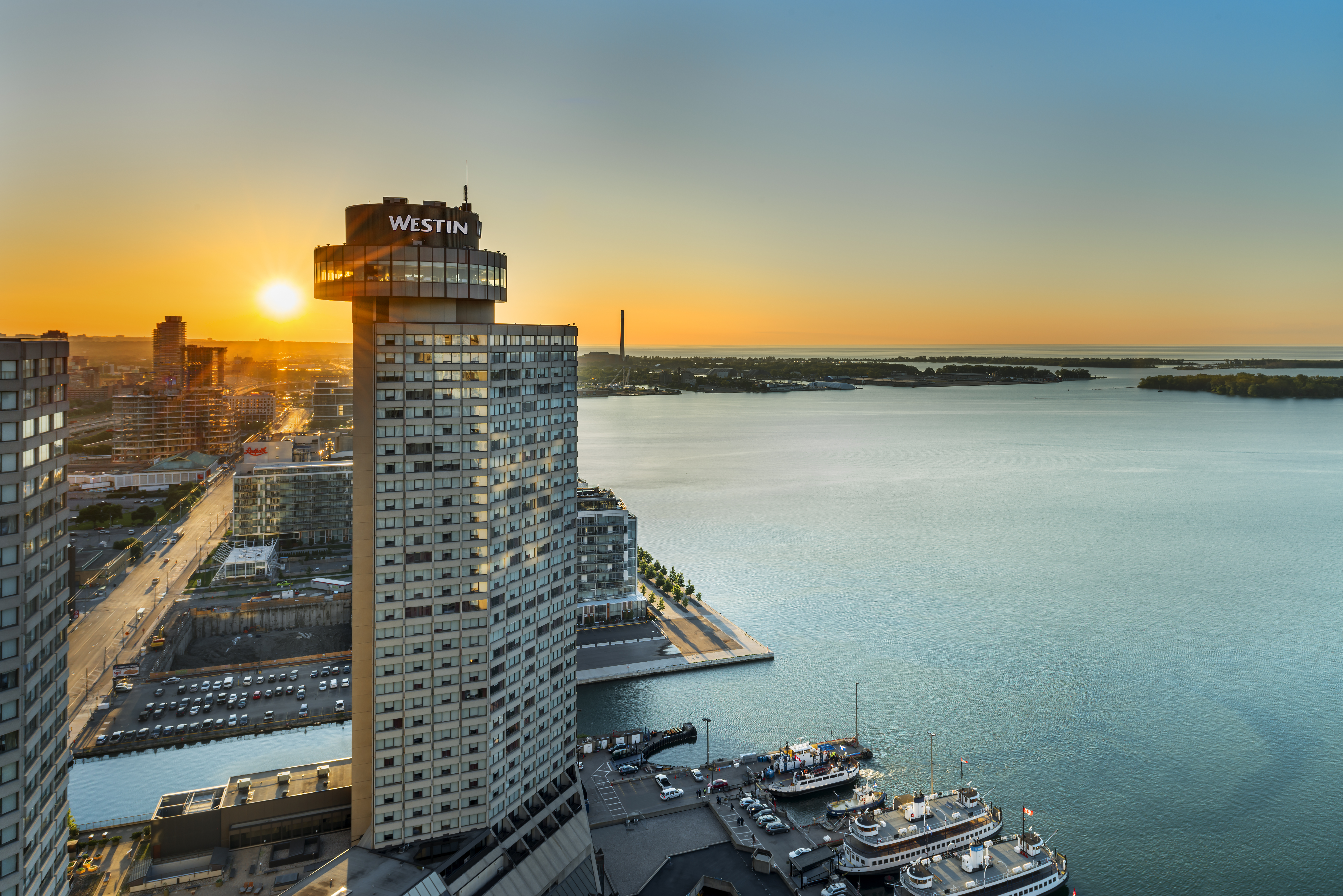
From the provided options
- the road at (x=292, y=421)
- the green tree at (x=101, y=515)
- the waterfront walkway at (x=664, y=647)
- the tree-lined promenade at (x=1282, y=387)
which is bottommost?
the waterfront walkway at (x=664, y=647)

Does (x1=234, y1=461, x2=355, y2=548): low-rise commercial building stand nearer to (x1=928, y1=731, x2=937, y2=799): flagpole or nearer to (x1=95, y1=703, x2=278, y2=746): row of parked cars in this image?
(x1=95, y1=703, x2=278, y2=746): row of parked cars

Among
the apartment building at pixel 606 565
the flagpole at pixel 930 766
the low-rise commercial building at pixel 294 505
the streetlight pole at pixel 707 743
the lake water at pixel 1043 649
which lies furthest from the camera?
the low-rise commercial building at pixel 294 505

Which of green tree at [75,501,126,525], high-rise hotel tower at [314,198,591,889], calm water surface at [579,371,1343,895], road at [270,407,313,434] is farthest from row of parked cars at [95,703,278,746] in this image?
road at [270,407,313,434]

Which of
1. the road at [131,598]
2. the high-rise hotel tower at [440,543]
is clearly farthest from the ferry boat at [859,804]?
the road at [131,598]

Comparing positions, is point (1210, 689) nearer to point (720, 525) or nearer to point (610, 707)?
point (610, 707)

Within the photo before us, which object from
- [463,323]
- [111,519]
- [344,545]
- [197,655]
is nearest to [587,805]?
[463,323]

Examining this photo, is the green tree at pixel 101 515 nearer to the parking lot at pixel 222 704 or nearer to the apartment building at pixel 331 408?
the parking lot at pixel 222 704
